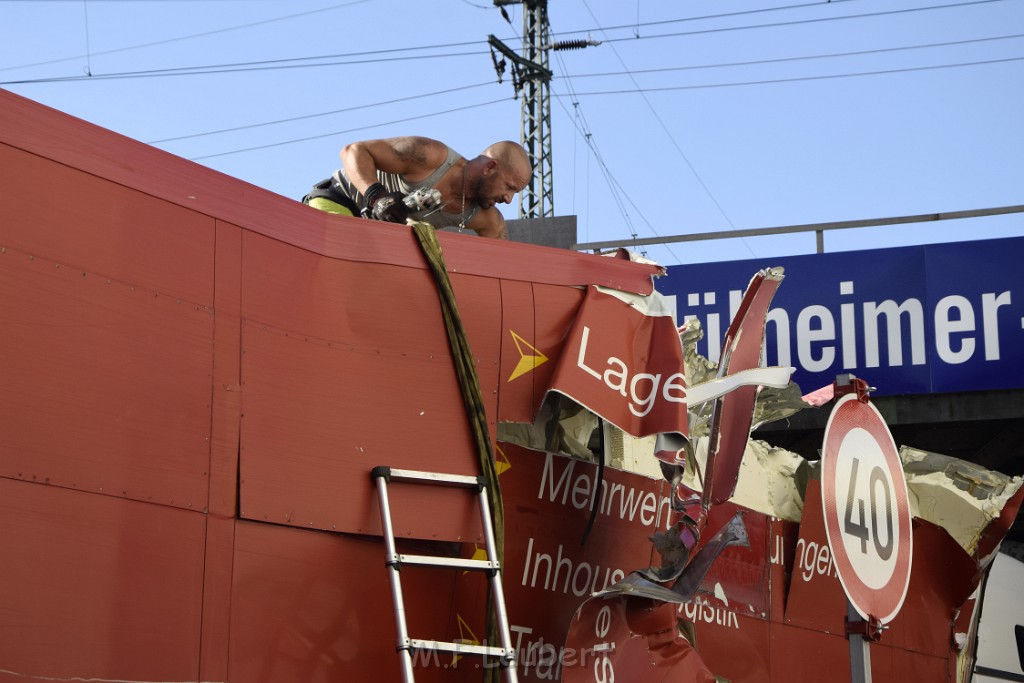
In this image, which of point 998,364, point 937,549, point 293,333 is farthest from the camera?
point 998,364

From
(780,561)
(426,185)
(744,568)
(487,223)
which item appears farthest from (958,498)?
(426,185)

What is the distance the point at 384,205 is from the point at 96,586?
2.45m

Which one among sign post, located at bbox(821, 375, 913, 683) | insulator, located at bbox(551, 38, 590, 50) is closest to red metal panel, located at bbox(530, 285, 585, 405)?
sign post, located at bbox(821, 375, 913, 683)

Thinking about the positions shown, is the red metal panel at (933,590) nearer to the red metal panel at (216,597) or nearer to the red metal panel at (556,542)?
the red metal panel at (556,542)

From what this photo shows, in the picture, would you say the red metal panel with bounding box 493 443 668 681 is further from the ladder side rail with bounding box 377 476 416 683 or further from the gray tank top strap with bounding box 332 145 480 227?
Result: the gray tank top strap with bounding box 332 145 480 227

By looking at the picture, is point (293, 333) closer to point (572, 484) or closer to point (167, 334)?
point (167, 334)

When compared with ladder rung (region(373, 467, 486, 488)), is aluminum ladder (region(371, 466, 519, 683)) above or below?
below

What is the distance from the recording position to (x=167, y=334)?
4.57 metres

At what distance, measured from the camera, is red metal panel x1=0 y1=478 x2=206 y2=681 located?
4.01m

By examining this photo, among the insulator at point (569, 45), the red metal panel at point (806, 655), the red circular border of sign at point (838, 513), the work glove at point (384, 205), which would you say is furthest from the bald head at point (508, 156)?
the insulator at point (569, 45)

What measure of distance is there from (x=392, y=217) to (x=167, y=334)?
1802 millimetres

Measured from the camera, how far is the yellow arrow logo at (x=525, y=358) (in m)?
5.62

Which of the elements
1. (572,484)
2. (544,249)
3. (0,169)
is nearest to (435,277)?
(544,249)

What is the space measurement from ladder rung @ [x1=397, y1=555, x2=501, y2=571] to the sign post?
1.41 m
